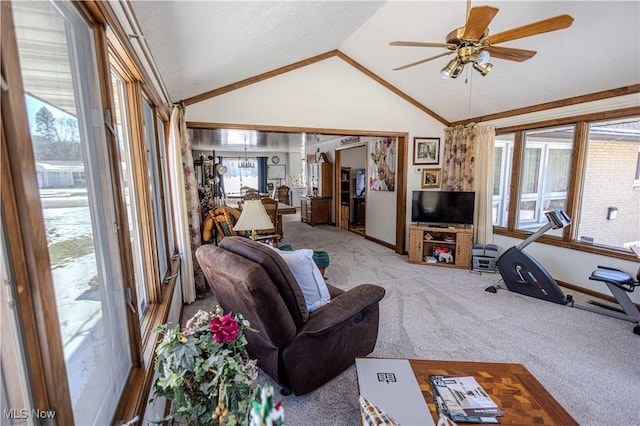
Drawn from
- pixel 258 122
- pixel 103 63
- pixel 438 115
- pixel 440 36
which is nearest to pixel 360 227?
pixel 438 115

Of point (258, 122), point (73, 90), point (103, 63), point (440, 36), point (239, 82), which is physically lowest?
point (73, 90)

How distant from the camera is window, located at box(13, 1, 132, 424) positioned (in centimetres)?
76

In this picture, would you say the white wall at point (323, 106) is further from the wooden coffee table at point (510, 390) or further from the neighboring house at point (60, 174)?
the wooden coffee table at point (510, 390)

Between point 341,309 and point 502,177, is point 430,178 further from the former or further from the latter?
point 341,309

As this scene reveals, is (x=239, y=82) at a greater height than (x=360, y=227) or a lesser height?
→ greater

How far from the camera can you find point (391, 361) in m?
1.66

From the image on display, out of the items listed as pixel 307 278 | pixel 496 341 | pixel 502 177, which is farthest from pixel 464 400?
pixel 502 177

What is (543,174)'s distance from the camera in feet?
13.4

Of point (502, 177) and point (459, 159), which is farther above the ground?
point (459, 159)

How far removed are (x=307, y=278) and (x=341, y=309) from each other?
1.02 feet

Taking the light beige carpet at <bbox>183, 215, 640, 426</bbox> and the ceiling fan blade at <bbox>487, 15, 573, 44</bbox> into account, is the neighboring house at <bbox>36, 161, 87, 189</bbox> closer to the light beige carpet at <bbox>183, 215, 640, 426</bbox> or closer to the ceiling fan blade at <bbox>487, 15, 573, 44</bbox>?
the light beige carpet at <bbox>183, 215, 640, 426</bbox>

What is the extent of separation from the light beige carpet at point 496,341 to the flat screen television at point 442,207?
2.87 ft

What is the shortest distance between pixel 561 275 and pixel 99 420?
4.79 meters

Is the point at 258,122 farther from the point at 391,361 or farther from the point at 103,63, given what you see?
the point at 391,361
